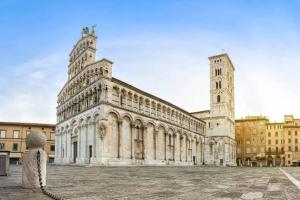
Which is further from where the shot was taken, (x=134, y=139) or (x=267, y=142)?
(x=267, y=142)

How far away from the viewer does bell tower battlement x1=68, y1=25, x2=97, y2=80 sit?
4816 cm

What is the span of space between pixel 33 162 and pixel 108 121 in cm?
3148

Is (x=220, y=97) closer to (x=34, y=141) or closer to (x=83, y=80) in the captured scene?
(x=83, y=80)

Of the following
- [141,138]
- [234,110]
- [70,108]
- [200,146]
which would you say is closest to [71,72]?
[70,108]

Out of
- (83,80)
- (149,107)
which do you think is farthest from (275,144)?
(83,80)

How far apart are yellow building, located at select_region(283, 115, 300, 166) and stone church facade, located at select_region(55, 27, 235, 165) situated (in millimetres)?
40912

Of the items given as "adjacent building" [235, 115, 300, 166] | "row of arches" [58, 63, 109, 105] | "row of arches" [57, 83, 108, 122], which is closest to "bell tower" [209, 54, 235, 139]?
"adjacent building" [235, 115, 300, 166]

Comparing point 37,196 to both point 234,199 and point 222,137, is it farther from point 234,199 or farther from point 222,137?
point 222,137

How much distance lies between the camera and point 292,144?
296 feet

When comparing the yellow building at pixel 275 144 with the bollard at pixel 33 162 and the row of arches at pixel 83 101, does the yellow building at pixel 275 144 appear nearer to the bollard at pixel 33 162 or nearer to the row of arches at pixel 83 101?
the row of arches at pixel 83 101

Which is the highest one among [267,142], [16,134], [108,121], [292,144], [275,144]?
[108,121]

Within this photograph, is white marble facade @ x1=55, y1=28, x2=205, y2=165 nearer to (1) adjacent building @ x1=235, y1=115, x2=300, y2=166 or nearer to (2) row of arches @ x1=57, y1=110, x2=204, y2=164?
(2) row of arches @ x1=57, y1=110, x2=204, y2=164

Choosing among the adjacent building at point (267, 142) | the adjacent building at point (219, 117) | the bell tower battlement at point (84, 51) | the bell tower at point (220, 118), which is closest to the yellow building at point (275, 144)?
the adjacent building at point (267, 142)

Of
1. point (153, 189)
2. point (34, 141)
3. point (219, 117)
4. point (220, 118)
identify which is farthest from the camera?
point (219, 117)
